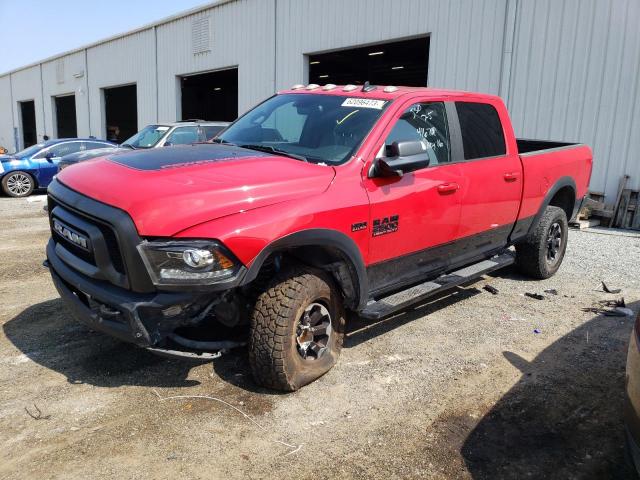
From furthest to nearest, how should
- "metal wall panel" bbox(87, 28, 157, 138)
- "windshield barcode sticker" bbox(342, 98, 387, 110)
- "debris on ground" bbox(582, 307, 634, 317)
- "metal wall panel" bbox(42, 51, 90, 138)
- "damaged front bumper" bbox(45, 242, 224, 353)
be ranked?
"metal wall panel" bbox(42, 51, 90, 138), "metal wall panel" bbox(87, 28, 157, 138), "debris on ground" bbox(582, 307, 634, 317), "windshield barcode sticker" bbox(342, 98, 387, 110), "damaged front bumper" bbox(45, 242, 224, 353)

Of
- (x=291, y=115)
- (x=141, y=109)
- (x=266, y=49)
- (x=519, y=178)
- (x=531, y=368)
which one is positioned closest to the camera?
(x=531, y=368)

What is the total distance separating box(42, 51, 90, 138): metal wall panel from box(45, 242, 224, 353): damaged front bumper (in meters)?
25.7

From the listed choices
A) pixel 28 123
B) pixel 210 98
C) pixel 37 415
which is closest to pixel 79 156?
pixel 37 415

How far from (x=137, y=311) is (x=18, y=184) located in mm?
12151

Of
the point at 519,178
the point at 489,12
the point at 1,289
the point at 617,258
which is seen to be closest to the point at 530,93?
the point at 489,12

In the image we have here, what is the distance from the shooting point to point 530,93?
10.4m

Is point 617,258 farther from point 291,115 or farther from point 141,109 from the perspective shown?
point 141,109

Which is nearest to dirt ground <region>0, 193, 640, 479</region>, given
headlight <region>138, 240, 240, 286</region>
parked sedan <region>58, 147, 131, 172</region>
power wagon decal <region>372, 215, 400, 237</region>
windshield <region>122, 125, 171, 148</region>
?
headlight <region>138, 240, 240, 286</region>

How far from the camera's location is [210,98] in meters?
29.0

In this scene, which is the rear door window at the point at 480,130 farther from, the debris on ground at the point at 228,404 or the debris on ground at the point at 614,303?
the debris on ground at the point at 228,404

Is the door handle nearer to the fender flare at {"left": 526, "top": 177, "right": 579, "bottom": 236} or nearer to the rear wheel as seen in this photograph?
the fender flare at {"left": 526, "top": 177, "right": 579, "bottom": 236}

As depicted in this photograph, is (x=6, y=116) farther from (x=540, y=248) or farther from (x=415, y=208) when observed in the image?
(x=415, y=208)

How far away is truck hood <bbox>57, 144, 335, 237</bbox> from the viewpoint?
9.61 ft

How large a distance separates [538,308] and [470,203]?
59.4 inches
